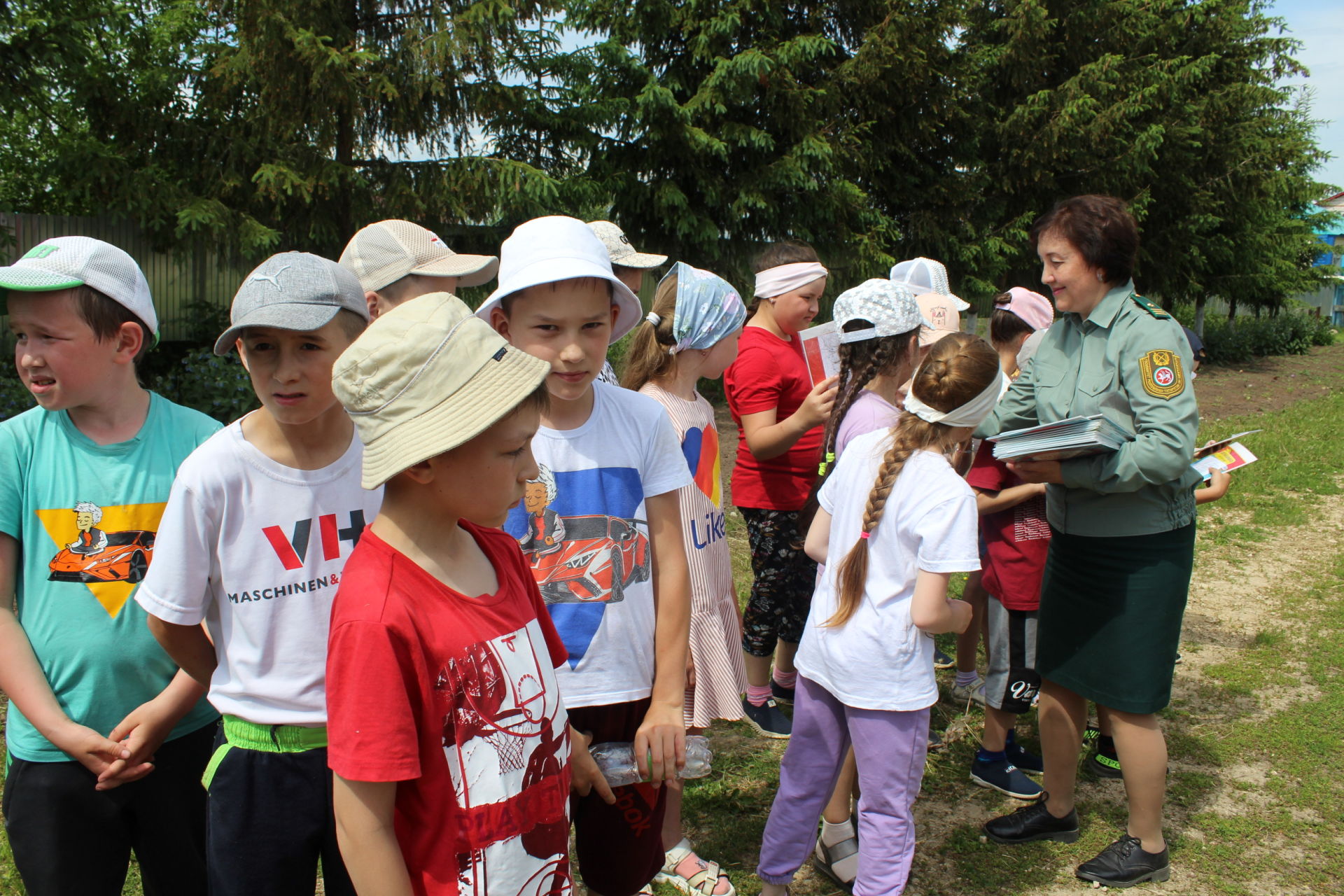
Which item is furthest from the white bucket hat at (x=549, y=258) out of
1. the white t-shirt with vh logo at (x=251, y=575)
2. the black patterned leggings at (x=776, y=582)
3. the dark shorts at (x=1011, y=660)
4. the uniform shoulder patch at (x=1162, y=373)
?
the dark shorts at (x=1011, y=660)

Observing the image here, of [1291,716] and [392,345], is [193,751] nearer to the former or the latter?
[392,345]

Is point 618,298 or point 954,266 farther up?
point 954,266

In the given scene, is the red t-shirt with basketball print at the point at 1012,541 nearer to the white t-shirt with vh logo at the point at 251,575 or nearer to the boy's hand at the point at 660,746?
the boy's hand at the point at 660,746

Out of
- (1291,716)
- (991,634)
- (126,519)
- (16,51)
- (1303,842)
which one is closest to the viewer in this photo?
(126,519)

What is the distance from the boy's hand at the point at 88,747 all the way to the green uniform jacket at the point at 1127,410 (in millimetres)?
2647

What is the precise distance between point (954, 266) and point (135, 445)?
16063mm

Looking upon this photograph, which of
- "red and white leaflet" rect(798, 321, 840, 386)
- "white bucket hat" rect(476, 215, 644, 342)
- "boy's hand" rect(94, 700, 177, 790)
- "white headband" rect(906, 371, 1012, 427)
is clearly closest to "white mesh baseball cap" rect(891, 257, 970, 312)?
"red and white leaflet" rect(798, 321, 840, 386)

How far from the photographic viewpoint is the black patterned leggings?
3.99 metres

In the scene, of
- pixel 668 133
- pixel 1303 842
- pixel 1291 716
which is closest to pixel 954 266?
pixel 668 133

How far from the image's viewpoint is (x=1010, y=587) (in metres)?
3.66

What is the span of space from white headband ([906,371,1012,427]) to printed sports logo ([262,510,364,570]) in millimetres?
1504

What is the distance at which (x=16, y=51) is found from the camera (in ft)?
24.8

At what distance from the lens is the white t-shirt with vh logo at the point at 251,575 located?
1.75 m

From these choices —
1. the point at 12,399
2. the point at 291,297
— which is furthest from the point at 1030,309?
the point at 12,399
